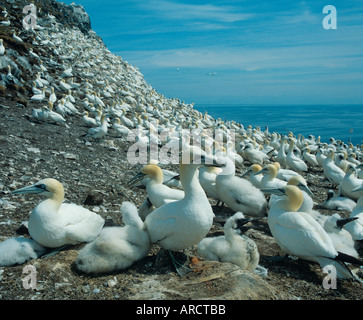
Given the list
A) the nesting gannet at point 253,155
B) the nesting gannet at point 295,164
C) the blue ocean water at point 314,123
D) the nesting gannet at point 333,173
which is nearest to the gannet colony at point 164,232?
the nesting gannet at point 333,173

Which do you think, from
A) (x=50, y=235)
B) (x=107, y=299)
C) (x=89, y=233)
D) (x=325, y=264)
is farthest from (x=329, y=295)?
(x=50, y=235)

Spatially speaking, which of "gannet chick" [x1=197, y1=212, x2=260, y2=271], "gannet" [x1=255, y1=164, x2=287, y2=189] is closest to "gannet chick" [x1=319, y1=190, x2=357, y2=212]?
"gannet" [x1=255, y1=164, x2=287, y2=189]

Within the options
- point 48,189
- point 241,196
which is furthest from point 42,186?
point 241,196

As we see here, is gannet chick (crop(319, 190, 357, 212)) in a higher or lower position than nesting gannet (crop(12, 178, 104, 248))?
lower

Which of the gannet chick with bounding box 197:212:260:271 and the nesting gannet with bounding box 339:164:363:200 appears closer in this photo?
the gannet chick with bounding box 197:212:260:271

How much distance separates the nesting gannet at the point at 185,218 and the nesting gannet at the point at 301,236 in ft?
4.10

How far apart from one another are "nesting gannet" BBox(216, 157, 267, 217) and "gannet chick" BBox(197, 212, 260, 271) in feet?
5.82

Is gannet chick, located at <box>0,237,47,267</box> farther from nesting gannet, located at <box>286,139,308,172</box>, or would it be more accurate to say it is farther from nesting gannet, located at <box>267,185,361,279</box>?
nesting gannet, located at <box>286,139,308,172</box>

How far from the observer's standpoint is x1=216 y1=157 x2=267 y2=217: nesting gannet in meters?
6.30

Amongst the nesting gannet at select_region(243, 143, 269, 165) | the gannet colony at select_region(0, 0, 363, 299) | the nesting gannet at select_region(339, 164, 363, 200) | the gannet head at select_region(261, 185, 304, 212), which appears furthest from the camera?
the nesting gannet at select_region(243, 143, 269, 165)

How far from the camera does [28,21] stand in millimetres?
33562

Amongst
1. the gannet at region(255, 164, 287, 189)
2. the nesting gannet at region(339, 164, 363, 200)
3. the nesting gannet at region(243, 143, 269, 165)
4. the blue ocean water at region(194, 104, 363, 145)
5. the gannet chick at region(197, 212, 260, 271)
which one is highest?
the blue ocean water at region(194, 104, 363, 145)

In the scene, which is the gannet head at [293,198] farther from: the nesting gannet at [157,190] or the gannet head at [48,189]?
the gannet head at [48,189]

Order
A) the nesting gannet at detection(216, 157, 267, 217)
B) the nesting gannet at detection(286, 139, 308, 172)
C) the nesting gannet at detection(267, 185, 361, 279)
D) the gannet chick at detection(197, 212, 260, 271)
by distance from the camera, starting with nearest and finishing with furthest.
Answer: the gannet chick at detection(197, 212, 260, 271) < the nesting gannet at detection(267, 185, 361, 279) < the nesting gannet at detection(216, 157, 267, 217) < the nesting gannet at detection(286, 139, 308, 172)
